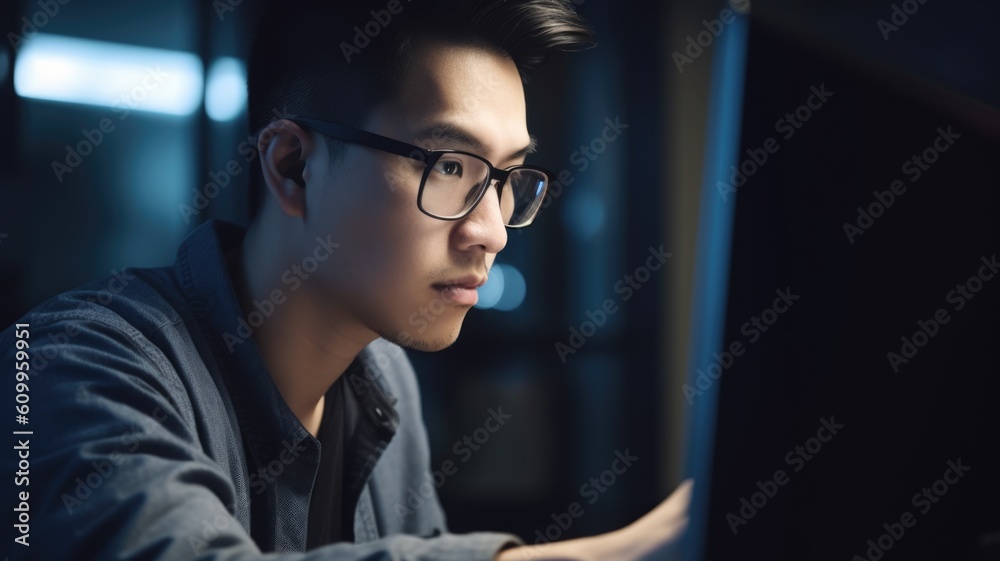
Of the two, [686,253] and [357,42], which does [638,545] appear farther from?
[686,253]

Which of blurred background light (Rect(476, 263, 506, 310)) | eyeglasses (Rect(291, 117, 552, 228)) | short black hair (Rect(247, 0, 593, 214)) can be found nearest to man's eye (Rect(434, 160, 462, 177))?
eyeglasses (Rect(291, 117, 552, 228))

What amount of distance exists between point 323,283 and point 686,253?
1.83 m

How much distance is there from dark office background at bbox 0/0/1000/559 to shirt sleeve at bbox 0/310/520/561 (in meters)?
0.31

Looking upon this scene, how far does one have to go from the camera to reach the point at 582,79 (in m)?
2.41

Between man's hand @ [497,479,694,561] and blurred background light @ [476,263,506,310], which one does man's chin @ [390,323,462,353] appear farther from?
blurred background light @ [476,263,506,310]

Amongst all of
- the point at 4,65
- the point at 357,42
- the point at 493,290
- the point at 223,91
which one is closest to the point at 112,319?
the point at 357,42

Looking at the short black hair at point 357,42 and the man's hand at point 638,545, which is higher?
the short black hair at point 357,42

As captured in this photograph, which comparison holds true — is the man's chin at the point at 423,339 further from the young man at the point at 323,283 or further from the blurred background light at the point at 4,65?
the blurred background light at the point at 4,65

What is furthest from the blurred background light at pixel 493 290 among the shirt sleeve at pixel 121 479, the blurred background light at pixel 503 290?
the shirt sleeve at pixel 121 479

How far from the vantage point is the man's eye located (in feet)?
2.81

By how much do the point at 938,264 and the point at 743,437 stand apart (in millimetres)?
194

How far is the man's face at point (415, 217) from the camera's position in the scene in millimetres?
853

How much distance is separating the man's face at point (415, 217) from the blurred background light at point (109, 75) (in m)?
0.91

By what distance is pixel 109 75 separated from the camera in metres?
1.54
